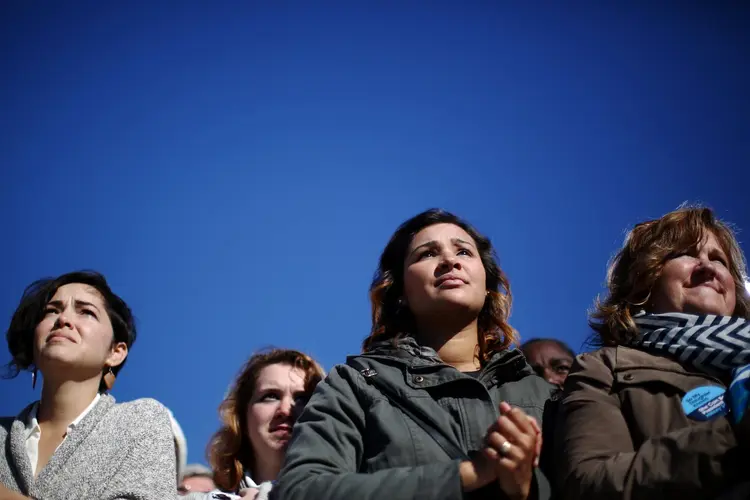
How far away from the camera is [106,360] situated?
505 centimetres

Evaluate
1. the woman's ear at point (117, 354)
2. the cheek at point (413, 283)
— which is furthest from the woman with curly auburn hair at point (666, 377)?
the woman's ear at point (117, 354)

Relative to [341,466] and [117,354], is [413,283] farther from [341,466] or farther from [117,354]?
[117,354]

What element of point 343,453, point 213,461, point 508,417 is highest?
point 508,417


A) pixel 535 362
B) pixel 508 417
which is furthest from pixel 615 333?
pixel 535 362

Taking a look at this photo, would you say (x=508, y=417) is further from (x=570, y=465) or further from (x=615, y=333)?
(x=615, y=333)

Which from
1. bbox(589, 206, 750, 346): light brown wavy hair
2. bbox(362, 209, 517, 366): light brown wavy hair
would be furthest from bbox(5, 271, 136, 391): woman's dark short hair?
bbox(589, 206, 750, 346): light brown wavy hair

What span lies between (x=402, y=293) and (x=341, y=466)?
1550 millimetres

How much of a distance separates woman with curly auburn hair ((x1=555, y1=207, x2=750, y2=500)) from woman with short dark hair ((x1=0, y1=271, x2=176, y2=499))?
226cm

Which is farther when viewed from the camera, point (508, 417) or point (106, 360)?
point (106, 360)

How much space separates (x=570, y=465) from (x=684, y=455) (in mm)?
448

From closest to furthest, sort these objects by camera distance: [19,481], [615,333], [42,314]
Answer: [615,333] → [19,481] → [42,314]

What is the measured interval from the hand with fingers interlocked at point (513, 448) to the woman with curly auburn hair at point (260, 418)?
7.52 ft

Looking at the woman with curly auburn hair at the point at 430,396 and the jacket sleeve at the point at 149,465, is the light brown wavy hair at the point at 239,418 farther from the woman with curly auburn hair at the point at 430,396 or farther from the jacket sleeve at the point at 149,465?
the woman with curly auburn hair at the point at 430,396

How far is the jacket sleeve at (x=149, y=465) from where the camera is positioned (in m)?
4.12
